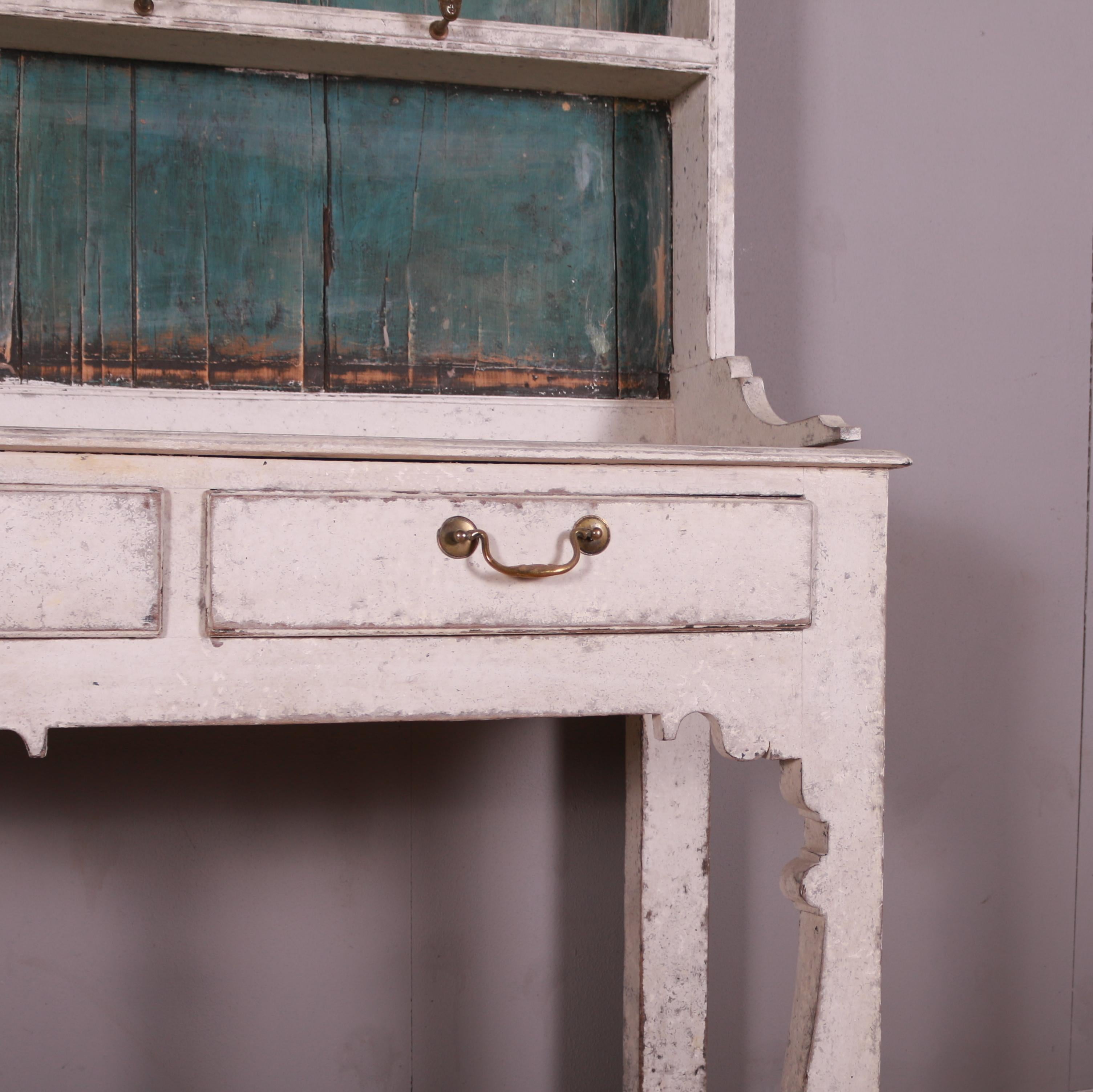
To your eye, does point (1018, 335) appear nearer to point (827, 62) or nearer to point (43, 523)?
point (827, 62)

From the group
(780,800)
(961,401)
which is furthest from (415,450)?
(961,401)

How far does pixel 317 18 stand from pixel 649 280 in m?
0.49

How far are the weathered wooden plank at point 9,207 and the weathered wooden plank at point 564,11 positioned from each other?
1.29 ft

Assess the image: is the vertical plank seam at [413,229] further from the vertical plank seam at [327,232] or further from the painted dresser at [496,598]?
the painted dresser at [496,598]

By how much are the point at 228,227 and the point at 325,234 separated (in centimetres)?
11

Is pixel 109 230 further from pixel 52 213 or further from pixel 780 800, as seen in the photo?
pixel 780 800

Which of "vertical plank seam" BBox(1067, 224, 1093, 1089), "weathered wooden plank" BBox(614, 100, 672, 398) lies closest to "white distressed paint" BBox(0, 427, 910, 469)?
"weathered wooden plank" BBox(614, 100, 672, 398)

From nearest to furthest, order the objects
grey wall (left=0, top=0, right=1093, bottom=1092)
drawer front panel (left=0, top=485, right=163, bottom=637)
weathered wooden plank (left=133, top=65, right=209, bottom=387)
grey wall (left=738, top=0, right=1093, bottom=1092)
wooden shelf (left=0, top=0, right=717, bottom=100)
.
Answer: drawer front panel (left=0, top=485, right=163, bottom=637)
wooden shelf (left=0, top=0, right=717, bottom=100)
weathered wooden plank (left=133, top=65, right=209, bottom=387)
grey wall (left=0, top=0, right=1093, bottom=1092)
grey wall (left=738, top=0, right=1093, bottom=1092)

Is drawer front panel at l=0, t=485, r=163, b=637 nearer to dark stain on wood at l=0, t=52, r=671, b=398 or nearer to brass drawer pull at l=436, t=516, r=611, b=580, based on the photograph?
brass drawer pull at l=436, t=516, r=611, b=580

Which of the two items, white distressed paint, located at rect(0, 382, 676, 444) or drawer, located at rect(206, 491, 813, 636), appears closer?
drawer, located at rect(206, 491, 813, 636)

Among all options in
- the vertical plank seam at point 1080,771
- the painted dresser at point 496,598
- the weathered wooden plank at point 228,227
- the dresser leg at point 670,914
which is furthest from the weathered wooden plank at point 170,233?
the vertical plank seam at point 1080,771

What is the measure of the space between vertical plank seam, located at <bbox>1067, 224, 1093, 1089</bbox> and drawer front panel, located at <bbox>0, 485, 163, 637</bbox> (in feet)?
4.64

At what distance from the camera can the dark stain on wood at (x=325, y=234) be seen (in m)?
1.21

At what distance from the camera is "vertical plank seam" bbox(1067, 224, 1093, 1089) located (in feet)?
5.28
